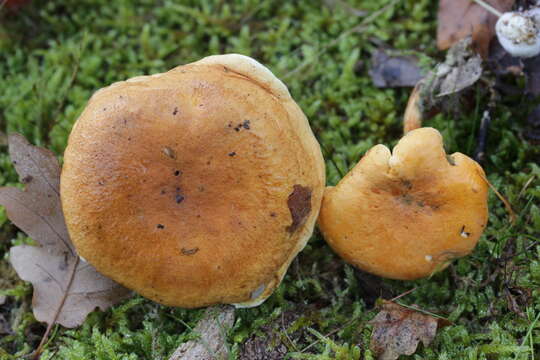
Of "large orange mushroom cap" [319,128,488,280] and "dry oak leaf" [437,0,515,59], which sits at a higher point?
"dry oak leaf" [437,0,515,59]

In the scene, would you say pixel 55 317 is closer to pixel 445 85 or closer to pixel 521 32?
pixel 445 85

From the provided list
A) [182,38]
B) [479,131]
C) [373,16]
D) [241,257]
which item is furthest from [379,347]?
[182,38]

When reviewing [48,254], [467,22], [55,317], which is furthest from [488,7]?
[55,317]

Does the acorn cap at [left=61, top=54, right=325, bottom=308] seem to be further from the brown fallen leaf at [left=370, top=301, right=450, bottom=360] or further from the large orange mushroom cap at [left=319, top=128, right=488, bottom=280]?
the brown fallen leaf at [left=370, top=301, right=450, bottom=360]

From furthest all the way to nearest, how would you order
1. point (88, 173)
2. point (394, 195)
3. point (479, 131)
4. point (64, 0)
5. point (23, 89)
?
1. point (64, 0)
2. point (23, 89)
3. point (479, 131)
4. point (394, 195)
5. point (88, 173)

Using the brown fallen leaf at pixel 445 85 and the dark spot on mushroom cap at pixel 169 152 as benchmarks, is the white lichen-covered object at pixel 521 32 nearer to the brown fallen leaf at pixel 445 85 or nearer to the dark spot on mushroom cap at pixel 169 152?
the brown fallen leaf at pixel 445 85

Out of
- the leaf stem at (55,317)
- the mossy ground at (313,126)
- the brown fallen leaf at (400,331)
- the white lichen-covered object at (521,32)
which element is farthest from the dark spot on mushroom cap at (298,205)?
the white lichen-covered object at (521,32)

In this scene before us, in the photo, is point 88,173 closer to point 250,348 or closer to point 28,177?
point 28,177

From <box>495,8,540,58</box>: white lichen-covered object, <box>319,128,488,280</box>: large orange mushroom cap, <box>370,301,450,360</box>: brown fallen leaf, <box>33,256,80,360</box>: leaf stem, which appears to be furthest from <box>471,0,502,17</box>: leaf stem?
<box>33,256,80,360</box>: leaf stem
